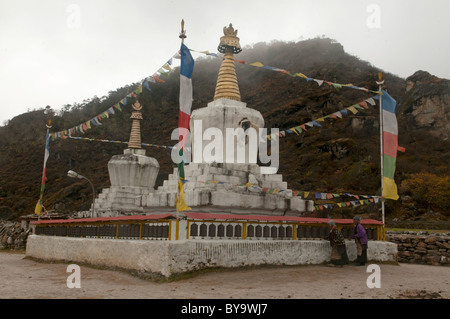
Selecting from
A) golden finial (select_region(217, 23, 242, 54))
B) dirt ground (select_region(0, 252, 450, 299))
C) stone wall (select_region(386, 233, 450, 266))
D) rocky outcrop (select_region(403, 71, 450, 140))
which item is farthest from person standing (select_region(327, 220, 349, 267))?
rocky outcrop (select_region(403, 71, 450, 140))

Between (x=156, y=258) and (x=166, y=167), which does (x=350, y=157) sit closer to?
(x=166, y=167)

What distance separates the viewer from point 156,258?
7.77 metres

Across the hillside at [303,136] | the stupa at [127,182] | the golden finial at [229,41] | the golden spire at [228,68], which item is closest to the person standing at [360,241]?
the golden spire at [228,68]

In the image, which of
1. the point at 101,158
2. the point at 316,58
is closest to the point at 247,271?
the point at 101,158

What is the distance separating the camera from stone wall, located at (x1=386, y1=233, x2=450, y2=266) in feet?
43.8

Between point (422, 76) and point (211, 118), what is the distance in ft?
150

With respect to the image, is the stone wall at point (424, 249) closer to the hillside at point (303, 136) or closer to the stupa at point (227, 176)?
the stupa at point (227, 176)

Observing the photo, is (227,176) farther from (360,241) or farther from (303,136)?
(303,136)

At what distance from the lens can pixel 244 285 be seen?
7195 millimetres

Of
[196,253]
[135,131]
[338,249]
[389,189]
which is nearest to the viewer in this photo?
[196,253]

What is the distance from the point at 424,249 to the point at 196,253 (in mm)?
9366

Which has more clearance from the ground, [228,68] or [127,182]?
[228,68]

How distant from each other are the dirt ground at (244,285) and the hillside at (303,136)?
793 inches

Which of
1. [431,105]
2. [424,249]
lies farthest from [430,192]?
[431,105]
